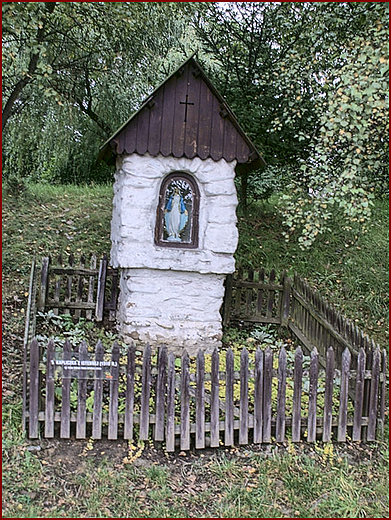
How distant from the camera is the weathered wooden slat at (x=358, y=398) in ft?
16.5

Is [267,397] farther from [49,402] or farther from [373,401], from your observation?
[49,402]

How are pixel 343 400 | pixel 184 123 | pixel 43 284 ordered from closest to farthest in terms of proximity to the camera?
pixel 343 400 < pixel 184 123 < pixel 43 284

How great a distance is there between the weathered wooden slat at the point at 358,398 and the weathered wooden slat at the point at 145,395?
2008 mm

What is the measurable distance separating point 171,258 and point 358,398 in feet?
9.37

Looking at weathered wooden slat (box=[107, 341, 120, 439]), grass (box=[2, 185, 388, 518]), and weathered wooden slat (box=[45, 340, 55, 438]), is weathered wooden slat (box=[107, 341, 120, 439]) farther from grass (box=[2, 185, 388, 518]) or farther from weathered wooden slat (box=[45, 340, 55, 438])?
weathered wooden slat (box=[45, 340, 55, 438])

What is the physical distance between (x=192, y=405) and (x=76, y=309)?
2.85 meters

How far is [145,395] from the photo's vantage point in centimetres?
473

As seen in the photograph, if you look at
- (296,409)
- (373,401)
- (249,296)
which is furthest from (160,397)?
(249,296)

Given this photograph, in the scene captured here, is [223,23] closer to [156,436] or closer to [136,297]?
[136,297]

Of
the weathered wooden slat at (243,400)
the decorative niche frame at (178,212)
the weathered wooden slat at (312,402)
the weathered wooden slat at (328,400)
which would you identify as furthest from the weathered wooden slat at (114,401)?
the decorative niche frame at (178,212)

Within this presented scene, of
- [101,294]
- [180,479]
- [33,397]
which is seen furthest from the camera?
[101,294]

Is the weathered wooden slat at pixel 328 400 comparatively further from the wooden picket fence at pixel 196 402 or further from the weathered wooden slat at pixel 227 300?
the weathered wooden slat at pixel 227 300

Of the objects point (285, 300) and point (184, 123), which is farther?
point (285, 300)

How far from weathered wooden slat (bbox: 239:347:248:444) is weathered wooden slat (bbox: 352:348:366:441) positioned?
109 cm
